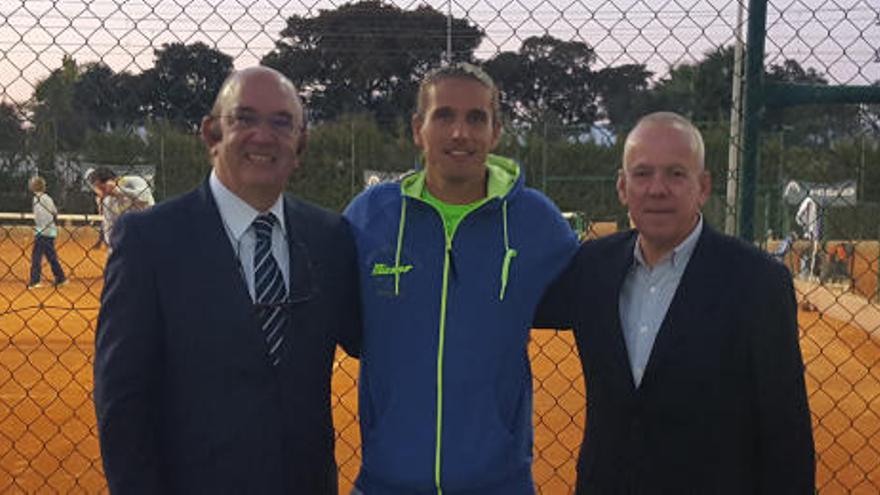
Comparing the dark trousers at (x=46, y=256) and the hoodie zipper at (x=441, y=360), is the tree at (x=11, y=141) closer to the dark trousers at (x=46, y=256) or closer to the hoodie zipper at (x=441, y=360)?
the dark trousers at (x=46, y=256)

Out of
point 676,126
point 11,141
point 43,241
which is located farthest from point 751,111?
point 11,141

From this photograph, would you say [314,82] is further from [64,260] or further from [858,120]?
[858,120]

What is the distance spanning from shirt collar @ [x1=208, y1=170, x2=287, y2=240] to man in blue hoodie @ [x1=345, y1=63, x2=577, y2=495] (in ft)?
1.49

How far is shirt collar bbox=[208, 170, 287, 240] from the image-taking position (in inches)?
96.7

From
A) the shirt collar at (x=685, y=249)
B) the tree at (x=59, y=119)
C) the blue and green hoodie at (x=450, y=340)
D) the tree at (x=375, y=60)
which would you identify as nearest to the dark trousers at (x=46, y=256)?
the tree at (x=59, y=119)

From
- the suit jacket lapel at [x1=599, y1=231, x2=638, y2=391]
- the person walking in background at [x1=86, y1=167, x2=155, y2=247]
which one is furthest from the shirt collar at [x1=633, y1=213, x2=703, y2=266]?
→ the person walking in background at [x1=86, y1=167, x2=155, y2=247]

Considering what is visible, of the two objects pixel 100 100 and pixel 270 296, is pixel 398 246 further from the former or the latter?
pixel 100 100

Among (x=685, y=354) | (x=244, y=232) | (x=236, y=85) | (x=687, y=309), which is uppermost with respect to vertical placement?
(x=236, y=85)

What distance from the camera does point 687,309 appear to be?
2.41 meters

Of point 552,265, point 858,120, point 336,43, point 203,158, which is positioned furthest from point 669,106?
point 552,265

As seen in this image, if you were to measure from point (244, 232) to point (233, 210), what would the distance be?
7 centimetres

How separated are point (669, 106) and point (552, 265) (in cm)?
2970

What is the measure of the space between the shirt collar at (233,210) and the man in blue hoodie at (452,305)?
46 cm

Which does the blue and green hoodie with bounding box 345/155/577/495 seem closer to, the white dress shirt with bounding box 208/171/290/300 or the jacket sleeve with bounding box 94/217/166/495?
the white dress shirt with bounding box 208/171/290/300
